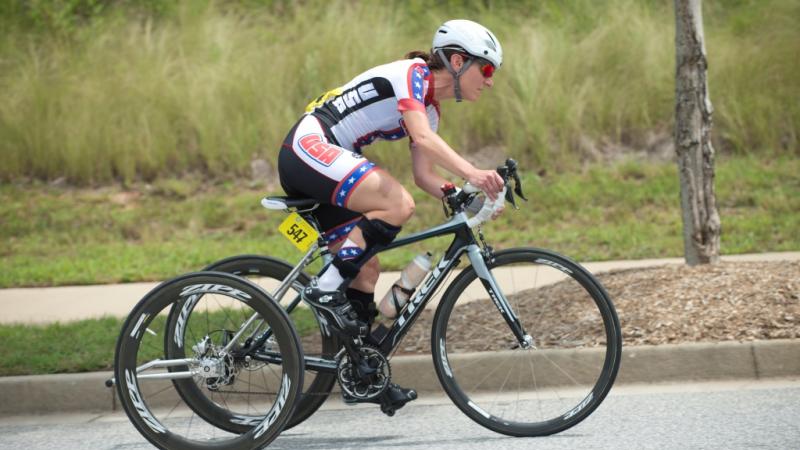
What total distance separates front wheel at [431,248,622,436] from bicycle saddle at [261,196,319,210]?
0.73 metres

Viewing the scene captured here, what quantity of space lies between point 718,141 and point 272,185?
16.0 ft

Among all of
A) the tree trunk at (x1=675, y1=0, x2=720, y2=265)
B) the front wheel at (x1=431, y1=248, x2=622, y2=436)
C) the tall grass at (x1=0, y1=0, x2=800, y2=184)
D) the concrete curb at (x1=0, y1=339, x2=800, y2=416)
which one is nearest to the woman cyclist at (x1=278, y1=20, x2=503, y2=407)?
the front wheel at (x1=431, y1=248, x2=622, y2=436)

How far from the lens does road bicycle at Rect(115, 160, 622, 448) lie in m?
4.94

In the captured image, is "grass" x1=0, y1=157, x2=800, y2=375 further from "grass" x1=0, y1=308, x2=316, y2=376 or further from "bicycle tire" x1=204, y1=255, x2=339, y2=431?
"bicycle tire" x1=204, y1=255, x2=339, y2=431

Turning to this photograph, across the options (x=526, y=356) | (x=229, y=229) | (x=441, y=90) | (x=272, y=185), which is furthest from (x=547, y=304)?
(x=272, y=185)

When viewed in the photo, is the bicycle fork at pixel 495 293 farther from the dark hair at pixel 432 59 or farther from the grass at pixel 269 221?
the grass at pixel 269 221

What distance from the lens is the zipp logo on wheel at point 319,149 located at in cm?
506

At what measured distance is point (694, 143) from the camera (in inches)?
307

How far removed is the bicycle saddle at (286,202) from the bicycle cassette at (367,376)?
672mm

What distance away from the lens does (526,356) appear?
242 inches

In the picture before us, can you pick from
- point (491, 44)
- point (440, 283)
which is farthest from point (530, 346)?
point (491, 44)

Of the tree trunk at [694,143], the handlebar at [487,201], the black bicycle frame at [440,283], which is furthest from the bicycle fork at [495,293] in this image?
the tree trunk at [694,143]

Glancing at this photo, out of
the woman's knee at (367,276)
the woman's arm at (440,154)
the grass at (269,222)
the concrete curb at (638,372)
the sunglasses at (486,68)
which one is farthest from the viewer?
the grass at (269,222)

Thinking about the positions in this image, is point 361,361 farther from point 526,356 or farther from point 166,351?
point 526,356
